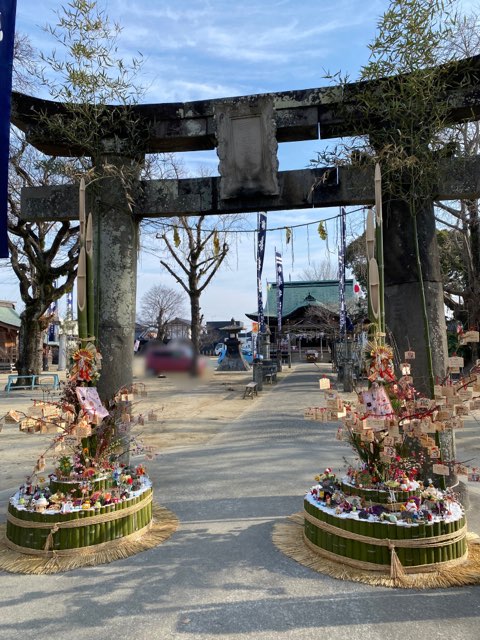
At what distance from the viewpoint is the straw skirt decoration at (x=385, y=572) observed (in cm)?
319

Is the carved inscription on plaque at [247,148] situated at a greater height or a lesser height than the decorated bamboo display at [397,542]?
greater

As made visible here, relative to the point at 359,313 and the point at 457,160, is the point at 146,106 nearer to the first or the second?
the point at 457,160

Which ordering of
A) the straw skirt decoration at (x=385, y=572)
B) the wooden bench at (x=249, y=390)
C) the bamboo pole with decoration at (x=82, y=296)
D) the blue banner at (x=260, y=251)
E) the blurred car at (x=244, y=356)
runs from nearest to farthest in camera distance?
the straw skirt decoration at (x=385, y=572) → the bamboo pole with decoration at (x=82, y=296) → the wooden bench at (x=249, y=390) → the blue banner at (x=260, y=251) → the blurred car at (x=244, y=356)

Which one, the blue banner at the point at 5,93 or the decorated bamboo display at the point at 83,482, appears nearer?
the decorated bamboo display at the point at 83,482

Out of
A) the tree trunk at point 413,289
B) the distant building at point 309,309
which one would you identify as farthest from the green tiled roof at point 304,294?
the tree trunk at point 413,289

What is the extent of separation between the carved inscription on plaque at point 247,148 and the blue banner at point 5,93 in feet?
7.66

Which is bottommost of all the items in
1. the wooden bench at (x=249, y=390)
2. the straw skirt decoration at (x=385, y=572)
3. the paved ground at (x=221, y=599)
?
the paved ground at (x=221, y=599)

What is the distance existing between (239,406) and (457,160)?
411 inches

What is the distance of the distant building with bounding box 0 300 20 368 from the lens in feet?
110

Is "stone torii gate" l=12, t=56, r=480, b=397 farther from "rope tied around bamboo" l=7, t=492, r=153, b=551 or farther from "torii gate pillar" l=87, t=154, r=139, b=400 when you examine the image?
"rope tied around bamboo" l=7, t=492, r=153, b=551

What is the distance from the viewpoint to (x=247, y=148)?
543cm

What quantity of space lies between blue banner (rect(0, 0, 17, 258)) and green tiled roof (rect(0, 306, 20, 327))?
1246 inches

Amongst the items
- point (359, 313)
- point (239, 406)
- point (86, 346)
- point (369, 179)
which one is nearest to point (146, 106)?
point (369, 179)

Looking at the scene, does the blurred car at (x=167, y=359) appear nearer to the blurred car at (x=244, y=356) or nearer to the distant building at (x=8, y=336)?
the blurred car at (x=244, y=356)
